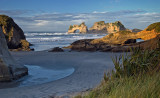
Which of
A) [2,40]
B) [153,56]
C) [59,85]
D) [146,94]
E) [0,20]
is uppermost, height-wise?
[0,20]

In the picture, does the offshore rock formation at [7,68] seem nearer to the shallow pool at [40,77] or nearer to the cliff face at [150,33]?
the shallow pool at [40,77]

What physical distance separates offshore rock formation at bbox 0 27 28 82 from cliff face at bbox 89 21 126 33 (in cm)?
10755

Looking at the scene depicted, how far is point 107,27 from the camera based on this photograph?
12538 centimetres

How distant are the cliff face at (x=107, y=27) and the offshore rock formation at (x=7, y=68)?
353 feet

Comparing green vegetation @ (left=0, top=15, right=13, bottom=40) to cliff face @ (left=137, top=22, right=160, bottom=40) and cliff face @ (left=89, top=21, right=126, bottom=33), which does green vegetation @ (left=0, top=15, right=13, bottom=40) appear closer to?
cliff face @ (left=137, top=22, right=160, bottom=40)

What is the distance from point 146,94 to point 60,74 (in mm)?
4831

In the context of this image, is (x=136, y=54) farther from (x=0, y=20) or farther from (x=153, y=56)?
(x=0, y=20)

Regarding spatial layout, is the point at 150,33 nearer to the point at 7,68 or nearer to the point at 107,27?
the point at 7,68

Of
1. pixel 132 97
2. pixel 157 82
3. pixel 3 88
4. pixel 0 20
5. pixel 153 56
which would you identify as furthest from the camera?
pixel 0 20

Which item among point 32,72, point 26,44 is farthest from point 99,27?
point 32,72

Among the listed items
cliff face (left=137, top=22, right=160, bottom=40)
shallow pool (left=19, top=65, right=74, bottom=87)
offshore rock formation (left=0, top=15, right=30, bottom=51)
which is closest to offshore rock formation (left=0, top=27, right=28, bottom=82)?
shallow pool (left=19, top=65, right=74, bottom=87)

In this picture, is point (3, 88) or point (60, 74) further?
point (60, 74)

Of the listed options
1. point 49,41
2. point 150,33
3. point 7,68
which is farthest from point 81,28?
point 7,68

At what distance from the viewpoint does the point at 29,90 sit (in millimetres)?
5469
